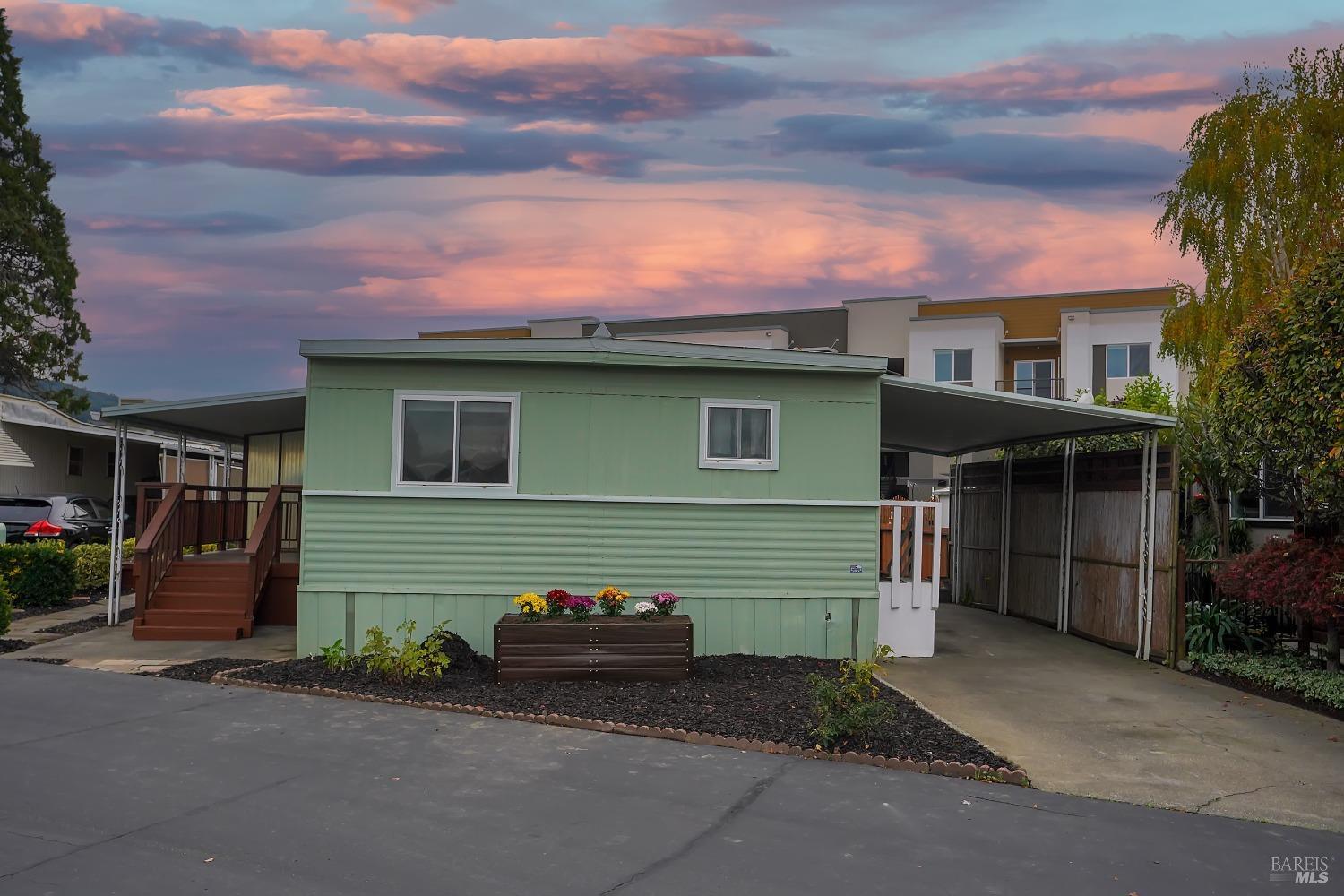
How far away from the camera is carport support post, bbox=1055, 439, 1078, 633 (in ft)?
45.2

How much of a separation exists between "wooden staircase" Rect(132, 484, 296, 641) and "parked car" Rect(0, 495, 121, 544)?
27.5 ft

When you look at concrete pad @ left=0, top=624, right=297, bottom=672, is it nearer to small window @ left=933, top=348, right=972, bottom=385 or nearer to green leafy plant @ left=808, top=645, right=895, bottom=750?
green leafy plant @ left=808, top=645, right=895, bottom=750

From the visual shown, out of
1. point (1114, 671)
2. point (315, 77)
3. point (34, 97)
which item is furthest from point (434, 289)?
point (34, 97)

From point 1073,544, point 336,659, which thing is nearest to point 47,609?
point 336,659

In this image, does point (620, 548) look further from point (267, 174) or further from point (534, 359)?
point (267, 174)

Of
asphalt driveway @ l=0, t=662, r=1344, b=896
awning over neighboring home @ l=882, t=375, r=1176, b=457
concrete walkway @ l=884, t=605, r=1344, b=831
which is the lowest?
asphalt driveway @ l=0, t=662, r=1344, b=896

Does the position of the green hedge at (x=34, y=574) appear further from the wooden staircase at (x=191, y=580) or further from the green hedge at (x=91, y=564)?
the wooden staircase at (x=191, y=580)

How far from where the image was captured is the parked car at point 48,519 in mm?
20156

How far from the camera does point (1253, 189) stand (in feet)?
60.7

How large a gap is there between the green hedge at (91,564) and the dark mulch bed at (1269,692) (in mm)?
14504

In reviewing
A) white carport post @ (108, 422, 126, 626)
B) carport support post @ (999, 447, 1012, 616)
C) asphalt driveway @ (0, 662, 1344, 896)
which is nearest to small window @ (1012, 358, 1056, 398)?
carport support post @ (999, 447, 1012, 616)

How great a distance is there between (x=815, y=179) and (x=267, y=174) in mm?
8184

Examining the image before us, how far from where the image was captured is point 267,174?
16359 millimetres

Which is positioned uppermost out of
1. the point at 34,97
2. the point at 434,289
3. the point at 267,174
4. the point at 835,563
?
the point at 34,97
